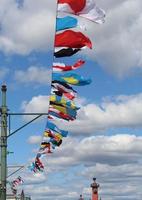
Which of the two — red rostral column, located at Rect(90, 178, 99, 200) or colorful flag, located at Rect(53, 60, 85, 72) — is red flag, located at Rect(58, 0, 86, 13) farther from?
red rostral column, located at Rect(90, 178, 99, 200)

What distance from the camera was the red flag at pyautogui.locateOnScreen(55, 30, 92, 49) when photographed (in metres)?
16.8

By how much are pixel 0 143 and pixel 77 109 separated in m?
3.93

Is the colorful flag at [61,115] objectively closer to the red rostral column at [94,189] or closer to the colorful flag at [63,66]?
the colorful flag at [63,66]

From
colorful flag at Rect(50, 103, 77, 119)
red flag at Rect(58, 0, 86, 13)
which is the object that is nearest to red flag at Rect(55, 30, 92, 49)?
red flag at Rect(58, 0, 86, 13)

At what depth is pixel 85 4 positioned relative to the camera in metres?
16.4

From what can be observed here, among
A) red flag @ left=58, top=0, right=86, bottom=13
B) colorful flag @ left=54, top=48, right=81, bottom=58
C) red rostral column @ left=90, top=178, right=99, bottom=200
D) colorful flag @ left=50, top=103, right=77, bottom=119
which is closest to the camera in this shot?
red flag @ left=58, top=0, right=86, bottom=13

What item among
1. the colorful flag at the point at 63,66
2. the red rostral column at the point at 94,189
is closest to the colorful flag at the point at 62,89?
the colorful flag at the point at 63,66

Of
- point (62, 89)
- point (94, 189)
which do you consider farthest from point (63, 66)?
point (94, 189)

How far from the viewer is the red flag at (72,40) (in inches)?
659

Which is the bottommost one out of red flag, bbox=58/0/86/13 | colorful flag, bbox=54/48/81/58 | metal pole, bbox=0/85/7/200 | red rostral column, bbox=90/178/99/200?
metal pole, bbox=0/85/7/200

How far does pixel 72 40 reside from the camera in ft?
55.9

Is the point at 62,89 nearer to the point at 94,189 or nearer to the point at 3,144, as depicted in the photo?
the point at 3,144

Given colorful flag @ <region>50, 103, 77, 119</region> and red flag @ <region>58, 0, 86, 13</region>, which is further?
colorful flag @ <region>50, 103, 77, 119</region>

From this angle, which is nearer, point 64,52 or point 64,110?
point 64,52
